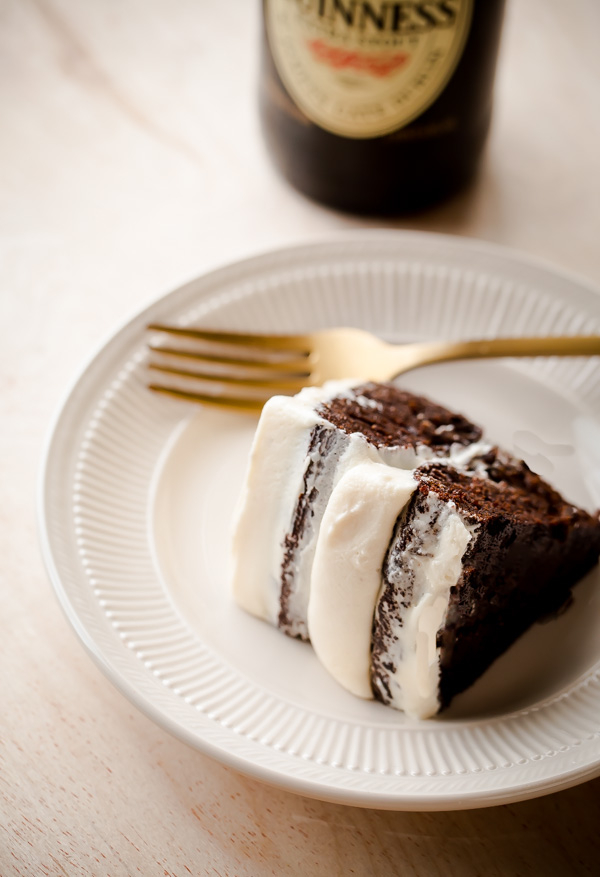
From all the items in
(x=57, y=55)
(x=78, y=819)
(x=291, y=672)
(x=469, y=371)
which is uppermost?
(x=57, y=55)

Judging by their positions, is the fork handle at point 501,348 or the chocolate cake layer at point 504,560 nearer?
the chocolate cake layer at point 504,560

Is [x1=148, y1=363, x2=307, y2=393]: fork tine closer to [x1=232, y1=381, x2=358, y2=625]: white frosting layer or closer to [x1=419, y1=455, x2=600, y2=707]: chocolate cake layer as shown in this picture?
[x1=232, y1=381, x2=358, y2=625]: white frosting layer

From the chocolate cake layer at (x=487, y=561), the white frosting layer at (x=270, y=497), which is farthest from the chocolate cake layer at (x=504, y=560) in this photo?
the white frosting layer at (x=270, y=497)

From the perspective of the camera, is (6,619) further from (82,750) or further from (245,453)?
(245,453)

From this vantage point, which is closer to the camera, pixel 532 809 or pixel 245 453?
pixel 532 809

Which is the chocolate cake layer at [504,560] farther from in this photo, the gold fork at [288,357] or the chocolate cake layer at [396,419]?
the gold fork at [288,357]

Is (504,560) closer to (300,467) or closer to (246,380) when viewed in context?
(300,467)

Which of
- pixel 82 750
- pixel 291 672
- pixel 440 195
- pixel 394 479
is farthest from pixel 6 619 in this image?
pixel 440 195
